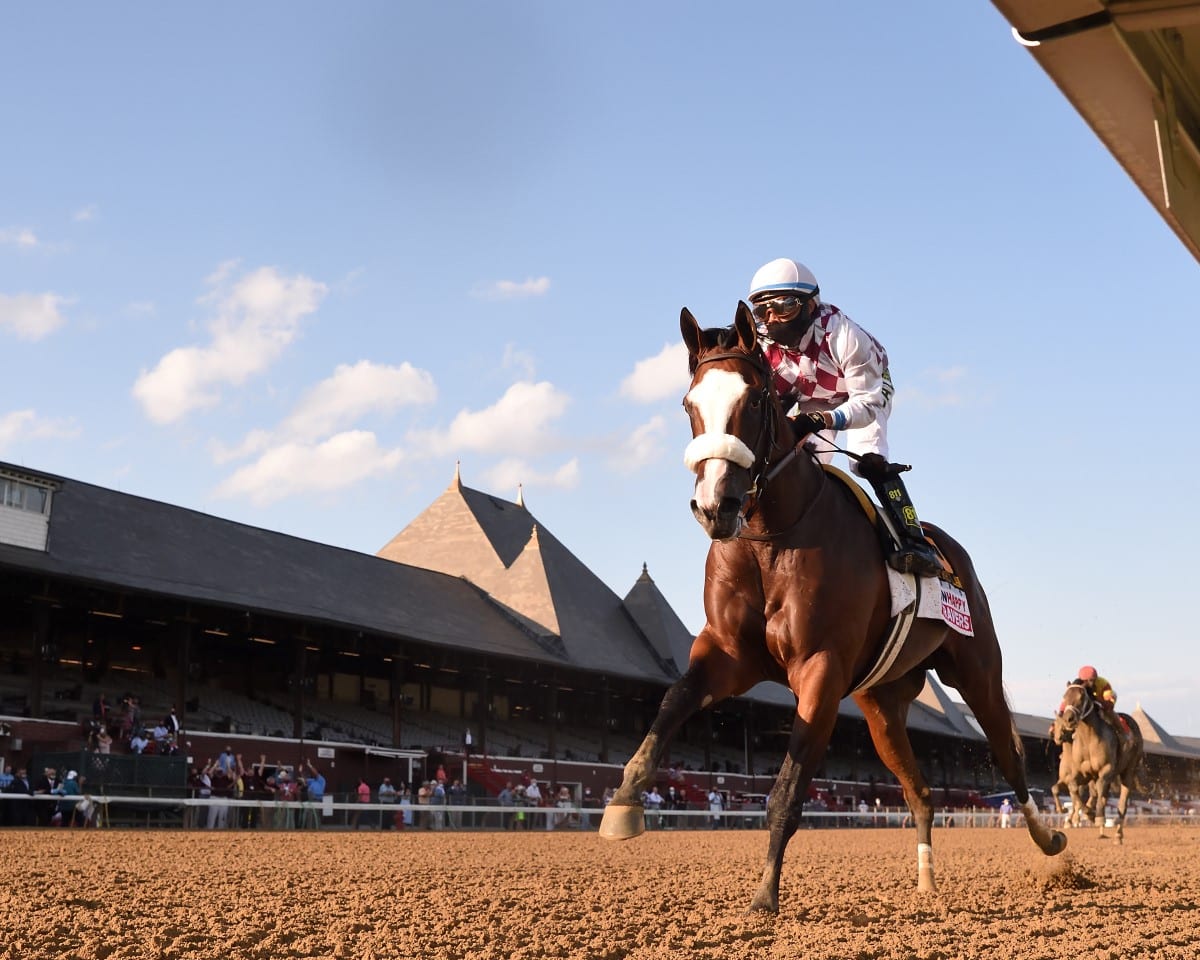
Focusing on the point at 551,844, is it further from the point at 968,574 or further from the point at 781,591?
the point at 781,591

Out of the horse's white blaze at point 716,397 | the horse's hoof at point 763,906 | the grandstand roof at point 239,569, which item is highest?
the grandstand roof at point 239,569

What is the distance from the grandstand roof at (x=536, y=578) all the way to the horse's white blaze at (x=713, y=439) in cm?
3053

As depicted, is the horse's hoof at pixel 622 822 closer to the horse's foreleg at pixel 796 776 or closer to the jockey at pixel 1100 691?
the horse's foreleg at pixel 796 776

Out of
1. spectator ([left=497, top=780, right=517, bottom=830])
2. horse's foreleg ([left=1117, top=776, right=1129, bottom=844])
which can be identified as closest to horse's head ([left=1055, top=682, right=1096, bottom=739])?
horse's foreleg ([left=1117, top=776, right=1129, bottom=844])

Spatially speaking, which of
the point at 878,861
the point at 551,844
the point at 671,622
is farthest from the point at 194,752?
the point at 671,622

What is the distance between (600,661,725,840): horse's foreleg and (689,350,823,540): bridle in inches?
28.5

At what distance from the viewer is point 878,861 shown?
11758 mm

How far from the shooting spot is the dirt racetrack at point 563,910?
451 centimetres

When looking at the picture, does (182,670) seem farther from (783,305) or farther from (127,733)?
(783,305)

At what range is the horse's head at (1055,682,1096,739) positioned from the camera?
17.8 m

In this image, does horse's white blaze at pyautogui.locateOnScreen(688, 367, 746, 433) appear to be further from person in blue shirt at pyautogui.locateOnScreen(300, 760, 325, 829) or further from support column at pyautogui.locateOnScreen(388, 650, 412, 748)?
support column at pyautogui.locateOnScreen(388, 650, 412, 748)

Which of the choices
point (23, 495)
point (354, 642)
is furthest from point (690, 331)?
point (354, 642)

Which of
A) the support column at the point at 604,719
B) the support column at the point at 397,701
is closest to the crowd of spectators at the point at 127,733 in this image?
the support column at the point at 397,701

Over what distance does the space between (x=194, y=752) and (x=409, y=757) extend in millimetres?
6537
